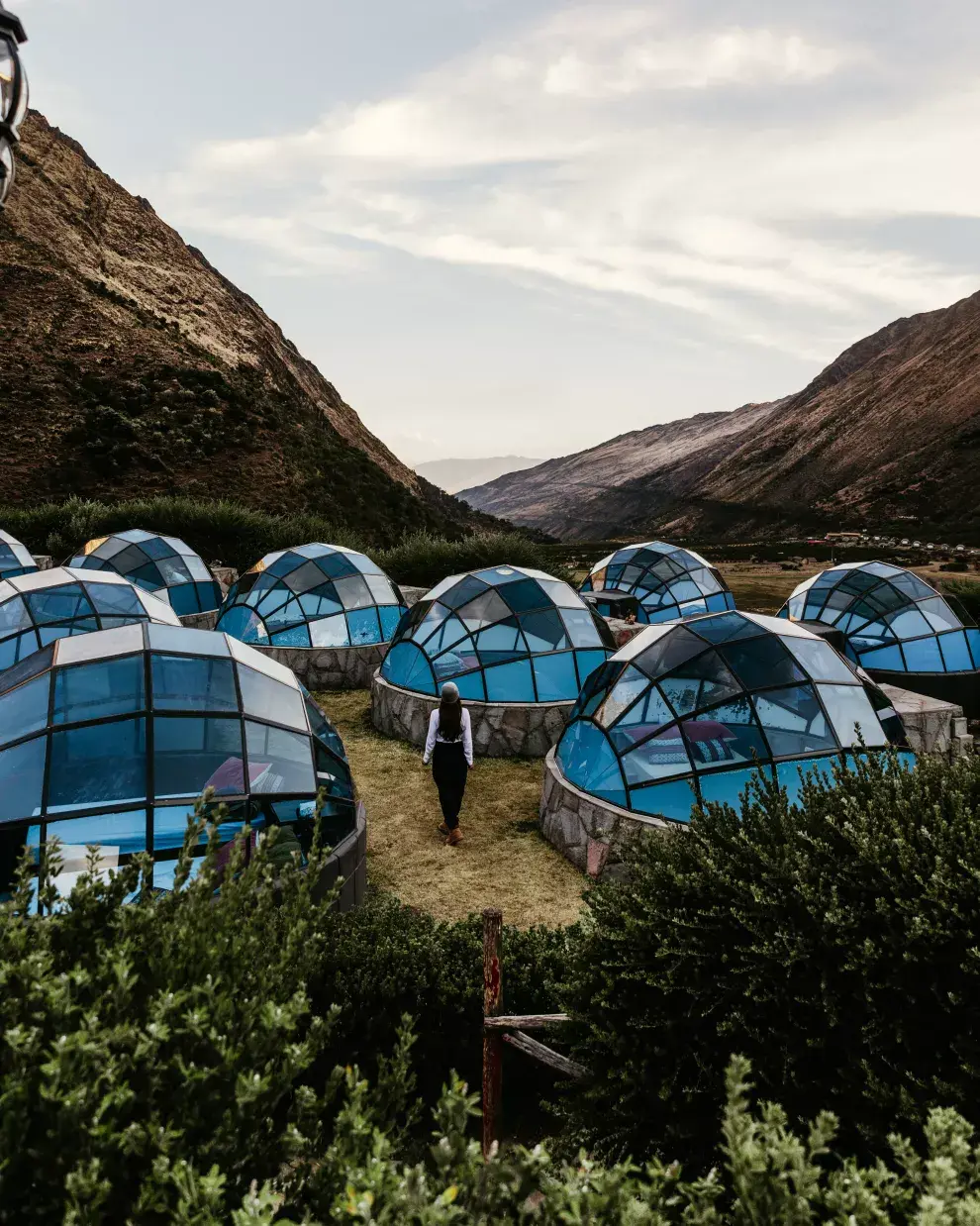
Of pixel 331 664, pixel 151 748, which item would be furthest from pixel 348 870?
pixel 331 664

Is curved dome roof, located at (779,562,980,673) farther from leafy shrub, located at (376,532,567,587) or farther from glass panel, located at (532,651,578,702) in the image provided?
leafy shrub, located at (376,532,567,587)

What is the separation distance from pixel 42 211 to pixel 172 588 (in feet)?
190

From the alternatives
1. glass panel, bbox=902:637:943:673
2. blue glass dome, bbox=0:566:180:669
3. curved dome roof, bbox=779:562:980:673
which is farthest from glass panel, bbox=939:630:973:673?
blue glass dome, bbox=0:566:180:669

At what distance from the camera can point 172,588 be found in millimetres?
25031

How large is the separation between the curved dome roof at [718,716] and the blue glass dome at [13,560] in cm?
2148

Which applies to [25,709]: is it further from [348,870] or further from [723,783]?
[723,783]

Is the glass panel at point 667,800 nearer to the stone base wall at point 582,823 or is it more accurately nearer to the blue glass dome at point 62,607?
the stone base wall at point 582,823

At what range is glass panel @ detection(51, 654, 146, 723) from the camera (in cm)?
794

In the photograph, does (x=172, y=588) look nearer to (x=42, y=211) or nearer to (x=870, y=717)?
(x=870, y=717)

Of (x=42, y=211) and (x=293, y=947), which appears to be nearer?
(x=293, y=947)

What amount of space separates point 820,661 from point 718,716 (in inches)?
77.3

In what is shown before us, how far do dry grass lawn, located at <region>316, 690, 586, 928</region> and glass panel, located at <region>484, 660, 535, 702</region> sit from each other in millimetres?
1246

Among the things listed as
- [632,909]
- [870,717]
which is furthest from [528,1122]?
[870,717]

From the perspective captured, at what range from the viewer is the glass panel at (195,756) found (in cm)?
762
